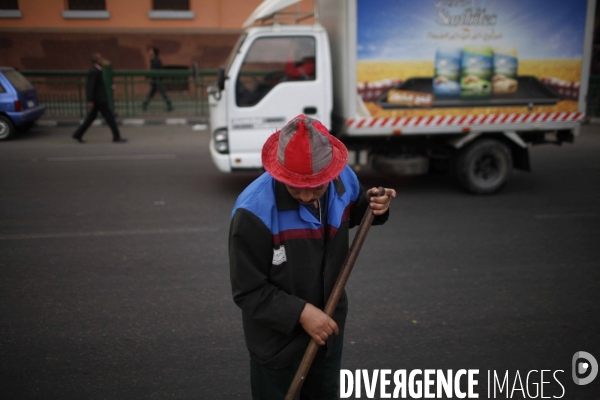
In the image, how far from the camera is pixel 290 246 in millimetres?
2088

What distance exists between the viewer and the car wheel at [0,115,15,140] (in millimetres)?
12102

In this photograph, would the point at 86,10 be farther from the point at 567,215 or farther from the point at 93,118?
the point at 567,215

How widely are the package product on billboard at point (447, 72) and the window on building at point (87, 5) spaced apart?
56.8ft

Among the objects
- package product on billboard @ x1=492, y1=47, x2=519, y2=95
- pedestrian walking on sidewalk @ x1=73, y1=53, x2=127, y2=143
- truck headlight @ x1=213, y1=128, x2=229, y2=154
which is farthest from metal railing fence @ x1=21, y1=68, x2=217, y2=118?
package product on billboard @ x1=492, y1=47, x2=519, y2=95

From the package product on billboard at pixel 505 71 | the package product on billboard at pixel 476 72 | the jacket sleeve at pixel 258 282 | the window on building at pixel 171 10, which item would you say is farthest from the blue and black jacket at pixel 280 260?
the window on building at pixel 171 10

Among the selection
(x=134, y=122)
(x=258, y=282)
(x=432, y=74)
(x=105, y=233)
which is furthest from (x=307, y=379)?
(x=134, y=122)

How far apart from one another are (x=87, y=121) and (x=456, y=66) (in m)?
8.11

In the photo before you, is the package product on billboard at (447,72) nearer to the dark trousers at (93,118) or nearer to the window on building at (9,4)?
the dark trousers at (93,118)

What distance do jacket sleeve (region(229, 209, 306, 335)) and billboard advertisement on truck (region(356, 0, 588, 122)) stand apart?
17.8 ft

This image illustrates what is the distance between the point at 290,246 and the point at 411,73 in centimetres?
556

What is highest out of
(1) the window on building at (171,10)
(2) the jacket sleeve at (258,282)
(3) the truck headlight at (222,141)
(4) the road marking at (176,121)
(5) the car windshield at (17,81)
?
(1) the window on building at (171,10)

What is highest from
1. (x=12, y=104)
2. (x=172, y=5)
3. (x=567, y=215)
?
(x=172, y=5)

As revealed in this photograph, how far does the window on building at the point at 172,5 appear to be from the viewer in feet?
70.1

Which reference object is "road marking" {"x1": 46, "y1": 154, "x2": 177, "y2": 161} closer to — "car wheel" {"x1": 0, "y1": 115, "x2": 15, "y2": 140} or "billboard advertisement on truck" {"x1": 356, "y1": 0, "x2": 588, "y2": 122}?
"car wheel" {"x1": 0, "y1": 115, "x2": 15, "y2": 140}
